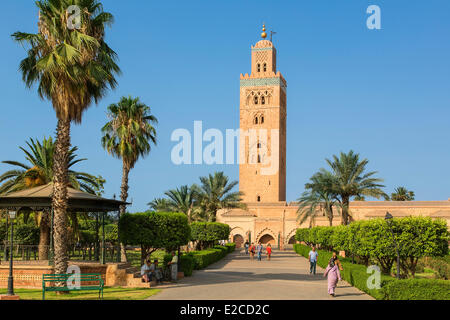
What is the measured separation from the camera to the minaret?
76.7 meters

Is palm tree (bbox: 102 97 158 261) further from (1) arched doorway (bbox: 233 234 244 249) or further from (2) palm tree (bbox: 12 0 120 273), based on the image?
(1) arched doorway (bbox: 233 234 244 249)

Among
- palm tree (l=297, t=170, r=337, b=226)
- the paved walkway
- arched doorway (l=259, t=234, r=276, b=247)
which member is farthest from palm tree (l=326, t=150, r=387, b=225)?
arched doorway (l=259, t=234, r=276, b=247)

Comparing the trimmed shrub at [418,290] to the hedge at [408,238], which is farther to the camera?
the hedge at [408,238]

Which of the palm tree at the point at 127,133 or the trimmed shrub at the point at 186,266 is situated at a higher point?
the palm tree at the point at 127,133

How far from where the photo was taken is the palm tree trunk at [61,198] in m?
16.5

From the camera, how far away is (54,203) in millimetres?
16797

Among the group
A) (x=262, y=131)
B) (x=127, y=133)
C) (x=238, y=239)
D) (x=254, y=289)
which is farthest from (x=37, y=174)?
(x=262, y=131)

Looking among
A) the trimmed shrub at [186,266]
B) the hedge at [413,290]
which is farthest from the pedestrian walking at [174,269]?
the hedge at [413,290]

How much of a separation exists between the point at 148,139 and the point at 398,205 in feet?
158

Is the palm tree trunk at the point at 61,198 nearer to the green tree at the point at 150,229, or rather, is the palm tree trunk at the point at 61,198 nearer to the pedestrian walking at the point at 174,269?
the green tree at the point at 150,229

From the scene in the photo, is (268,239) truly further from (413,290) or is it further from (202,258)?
(413,290)

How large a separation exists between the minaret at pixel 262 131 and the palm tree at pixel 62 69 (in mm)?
60112

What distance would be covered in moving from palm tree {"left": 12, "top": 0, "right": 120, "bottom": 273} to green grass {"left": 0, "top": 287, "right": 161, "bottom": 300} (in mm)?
1088

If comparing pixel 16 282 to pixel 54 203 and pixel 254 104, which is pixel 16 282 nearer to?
pixel 54 203
